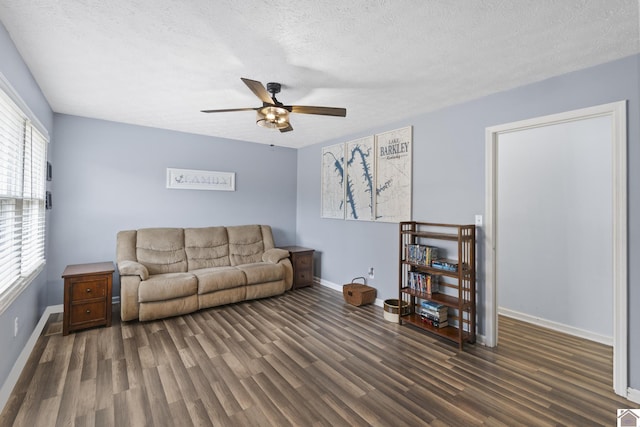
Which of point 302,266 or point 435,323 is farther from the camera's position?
point 302,266

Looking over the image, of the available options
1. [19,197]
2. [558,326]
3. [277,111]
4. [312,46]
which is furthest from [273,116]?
[558,326]

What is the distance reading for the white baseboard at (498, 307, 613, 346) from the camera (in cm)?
301

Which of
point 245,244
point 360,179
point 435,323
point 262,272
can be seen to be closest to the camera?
point 435,323

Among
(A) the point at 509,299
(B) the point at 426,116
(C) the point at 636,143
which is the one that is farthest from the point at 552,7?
(A) the point at 509,299

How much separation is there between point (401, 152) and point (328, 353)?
255 centimetres

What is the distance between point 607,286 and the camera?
3.03m

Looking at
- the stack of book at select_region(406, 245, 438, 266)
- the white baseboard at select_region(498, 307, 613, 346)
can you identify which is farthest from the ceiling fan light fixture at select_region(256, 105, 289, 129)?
the white baseboard at select_region(498, 307, 613, 346)

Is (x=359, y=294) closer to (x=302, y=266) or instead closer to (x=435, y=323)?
(x=435, y=323)

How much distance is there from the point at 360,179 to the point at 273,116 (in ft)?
6.75

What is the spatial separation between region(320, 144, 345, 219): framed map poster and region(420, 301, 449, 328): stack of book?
197 cm

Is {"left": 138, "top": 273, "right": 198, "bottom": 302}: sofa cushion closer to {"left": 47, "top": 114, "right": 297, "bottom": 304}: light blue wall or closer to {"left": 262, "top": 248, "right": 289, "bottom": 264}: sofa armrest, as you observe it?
{"left": 47, "top": 114, "right": 297, "bottom": 304}: light blue wall

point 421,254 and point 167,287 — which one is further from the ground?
point 421,254

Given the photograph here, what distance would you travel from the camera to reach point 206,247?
449 centimetres

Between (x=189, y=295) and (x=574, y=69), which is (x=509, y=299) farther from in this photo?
(x=189, y=295)
